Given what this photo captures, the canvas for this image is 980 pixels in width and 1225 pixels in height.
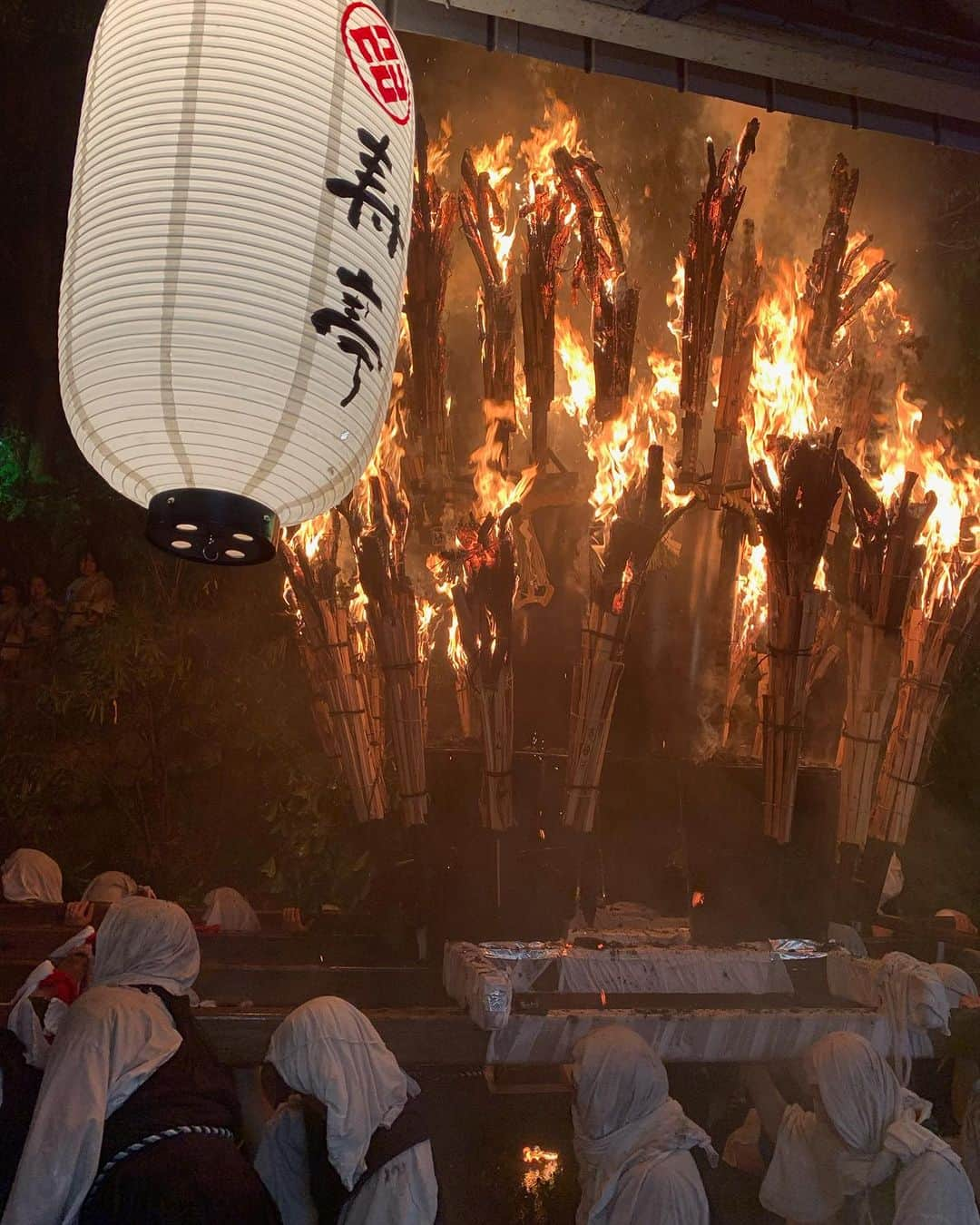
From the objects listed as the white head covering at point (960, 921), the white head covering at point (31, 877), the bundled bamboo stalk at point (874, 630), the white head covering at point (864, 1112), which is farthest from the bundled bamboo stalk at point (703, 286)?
the white head covering at point (31, 877)

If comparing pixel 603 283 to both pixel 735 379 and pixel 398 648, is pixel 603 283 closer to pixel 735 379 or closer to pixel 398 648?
pixel 735 379

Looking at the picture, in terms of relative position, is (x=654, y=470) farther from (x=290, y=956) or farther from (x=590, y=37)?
(x=290, y=956)

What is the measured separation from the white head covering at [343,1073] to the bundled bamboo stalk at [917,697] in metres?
3.81

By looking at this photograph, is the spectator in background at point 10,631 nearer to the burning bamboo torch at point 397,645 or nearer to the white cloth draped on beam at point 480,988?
the burning bamboo torch at point 397,645

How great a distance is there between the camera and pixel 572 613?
654 cm

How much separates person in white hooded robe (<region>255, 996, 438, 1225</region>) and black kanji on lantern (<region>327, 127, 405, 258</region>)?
8.22 ft

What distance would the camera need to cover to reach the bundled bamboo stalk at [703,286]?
6.43 meters

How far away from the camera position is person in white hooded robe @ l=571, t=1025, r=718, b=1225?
3.37m

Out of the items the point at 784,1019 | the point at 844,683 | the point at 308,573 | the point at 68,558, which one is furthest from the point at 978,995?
the point at 68,558

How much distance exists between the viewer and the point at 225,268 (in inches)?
94.3

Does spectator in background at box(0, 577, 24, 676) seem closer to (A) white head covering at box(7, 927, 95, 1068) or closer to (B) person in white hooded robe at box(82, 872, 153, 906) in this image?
(B) person in white hooded robe at box(82, 872, 153, 906)

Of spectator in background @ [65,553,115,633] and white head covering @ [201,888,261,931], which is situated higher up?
spectator in background @ [65,553,115,633]

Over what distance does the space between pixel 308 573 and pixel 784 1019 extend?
3.38 m

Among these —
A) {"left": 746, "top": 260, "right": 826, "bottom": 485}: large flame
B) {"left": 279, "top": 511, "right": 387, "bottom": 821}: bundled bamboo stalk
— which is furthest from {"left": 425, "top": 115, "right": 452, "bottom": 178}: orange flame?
{"left": 279, "top": 511, "right": 387, "bottom": 821}: bundled bamboo stalk
